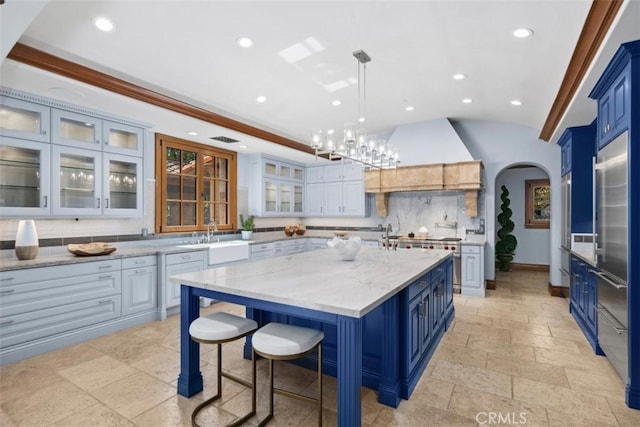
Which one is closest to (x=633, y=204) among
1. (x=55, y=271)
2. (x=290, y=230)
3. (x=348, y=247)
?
(x=348, y=247)

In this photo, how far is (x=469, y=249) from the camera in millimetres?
5418

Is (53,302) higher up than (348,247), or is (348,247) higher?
(348,247)

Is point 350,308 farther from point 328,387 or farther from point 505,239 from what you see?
point 505,239

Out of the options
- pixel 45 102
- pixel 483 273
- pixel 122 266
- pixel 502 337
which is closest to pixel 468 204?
pixel 483 273

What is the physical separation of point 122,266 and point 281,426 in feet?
9.22

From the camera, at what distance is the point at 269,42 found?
9.41 feet

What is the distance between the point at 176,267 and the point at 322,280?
2823 millimetres

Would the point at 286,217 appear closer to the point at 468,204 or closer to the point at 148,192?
the point at 148,192

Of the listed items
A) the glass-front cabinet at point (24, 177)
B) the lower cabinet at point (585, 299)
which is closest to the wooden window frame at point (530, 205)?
the lower cabinet at point (585, 299)

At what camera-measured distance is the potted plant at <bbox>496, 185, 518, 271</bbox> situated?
24.7 feet

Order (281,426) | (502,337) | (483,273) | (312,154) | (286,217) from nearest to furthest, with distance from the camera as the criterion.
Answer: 1. (281,426)
2. (502,337)
3. (483,273)
4. (312,154)
5. (286,217)

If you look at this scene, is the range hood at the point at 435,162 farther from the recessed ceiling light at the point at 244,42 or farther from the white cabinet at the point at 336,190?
the recessed ceiling light at the point at 244,42

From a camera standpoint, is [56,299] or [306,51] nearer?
[306,51]

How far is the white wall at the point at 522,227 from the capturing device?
306 inches
